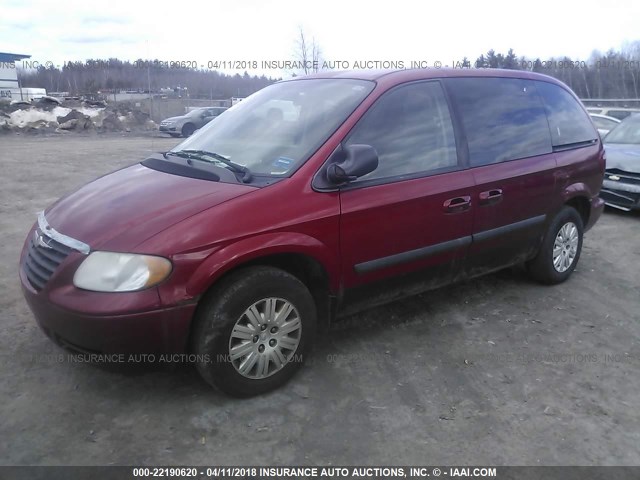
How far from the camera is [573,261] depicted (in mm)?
4988

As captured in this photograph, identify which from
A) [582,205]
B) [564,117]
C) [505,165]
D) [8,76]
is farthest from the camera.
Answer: [8,76]

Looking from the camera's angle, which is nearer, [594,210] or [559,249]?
[559,249]

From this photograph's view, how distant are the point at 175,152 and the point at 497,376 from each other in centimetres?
261

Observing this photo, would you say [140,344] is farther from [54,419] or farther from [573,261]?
[573,261]

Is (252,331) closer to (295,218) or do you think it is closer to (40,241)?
(295,218)

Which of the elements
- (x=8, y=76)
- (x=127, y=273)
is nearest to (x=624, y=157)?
(x=127, y=273)

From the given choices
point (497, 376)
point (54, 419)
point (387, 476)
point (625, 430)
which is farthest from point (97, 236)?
point (625, 430)

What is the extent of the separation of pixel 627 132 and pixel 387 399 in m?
7.74

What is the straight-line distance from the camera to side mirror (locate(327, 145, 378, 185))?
3.03 m

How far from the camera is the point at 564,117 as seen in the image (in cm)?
472

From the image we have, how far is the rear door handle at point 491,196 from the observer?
12.6 feet

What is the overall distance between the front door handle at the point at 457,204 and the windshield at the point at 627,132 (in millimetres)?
6200

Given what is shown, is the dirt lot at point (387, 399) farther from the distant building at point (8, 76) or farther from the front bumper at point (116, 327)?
the distant building at point (8, 76)

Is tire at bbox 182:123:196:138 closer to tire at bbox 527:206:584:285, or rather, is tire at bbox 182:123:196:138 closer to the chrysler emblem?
tire at bbox 527:206:584:285
